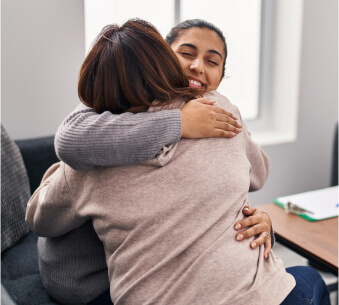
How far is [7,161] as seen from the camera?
1.69 meters

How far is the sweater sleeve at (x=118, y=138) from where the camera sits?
2.95 feet

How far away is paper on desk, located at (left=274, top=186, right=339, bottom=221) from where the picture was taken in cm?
171

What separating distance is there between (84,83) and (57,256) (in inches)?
18.4

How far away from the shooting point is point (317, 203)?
1815 mm

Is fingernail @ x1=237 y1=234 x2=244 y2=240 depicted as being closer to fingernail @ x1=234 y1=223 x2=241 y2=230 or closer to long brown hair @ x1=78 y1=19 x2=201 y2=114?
fingernail @ x1=234 y1=223 x2=241 y2=230

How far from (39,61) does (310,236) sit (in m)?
1.31

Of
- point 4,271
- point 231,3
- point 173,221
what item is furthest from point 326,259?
point 231,3

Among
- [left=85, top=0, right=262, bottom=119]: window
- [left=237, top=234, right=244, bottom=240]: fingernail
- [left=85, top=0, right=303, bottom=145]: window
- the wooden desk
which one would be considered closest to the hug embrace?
[left=237, top=234, right=244, bottom=240]: fingernail

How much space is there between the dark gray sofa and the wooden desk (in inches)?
30.5

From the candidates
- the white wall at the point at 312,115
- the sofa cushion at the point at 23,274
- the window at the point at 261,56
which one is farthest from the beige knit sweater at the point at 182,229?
the white wall at the point at 312,115

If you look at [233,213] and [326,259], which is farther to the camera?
[326,259]

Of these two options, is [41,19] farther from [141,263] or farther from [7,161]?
[141,263]

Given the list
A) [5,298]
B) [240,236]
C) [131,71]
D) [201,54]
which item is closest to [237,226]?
[240,236]

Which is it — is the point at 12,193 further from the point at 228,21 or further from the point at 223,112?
A: the point at 228,21
